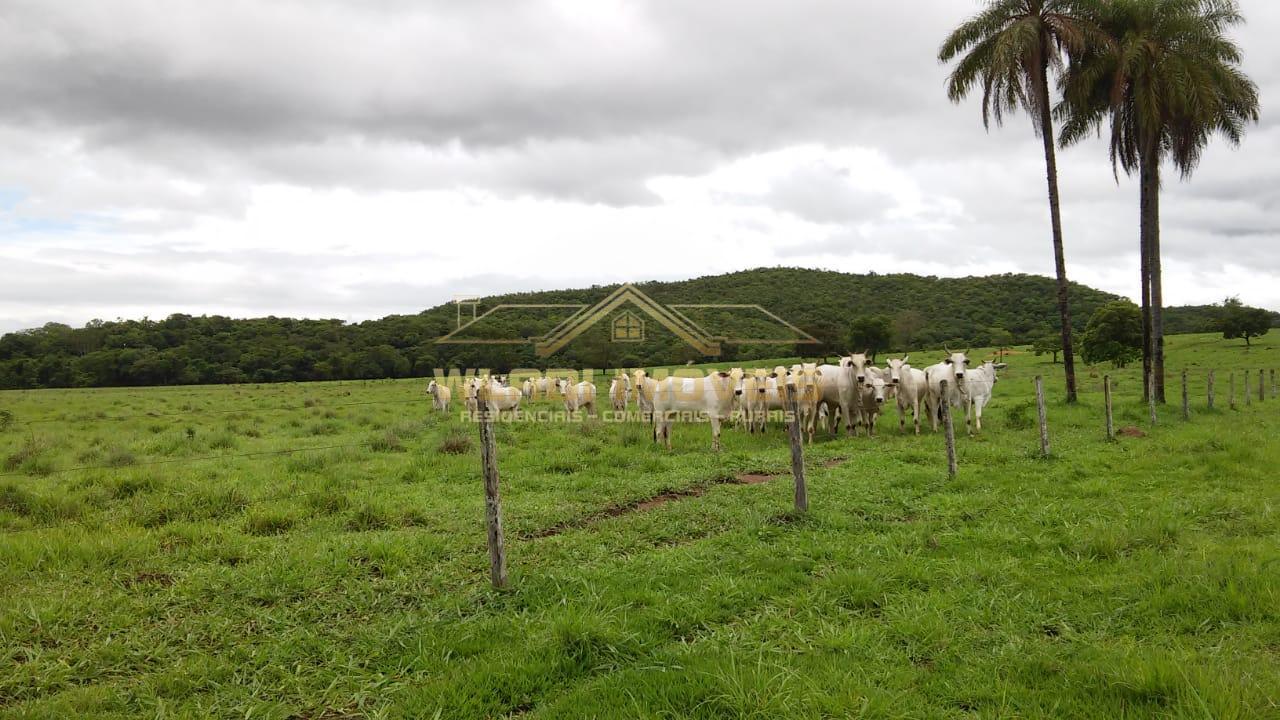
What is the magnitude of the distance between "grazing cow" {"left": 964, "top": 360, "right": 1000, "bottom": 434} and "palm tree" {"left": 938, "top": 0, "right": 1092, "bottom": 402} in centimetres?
210

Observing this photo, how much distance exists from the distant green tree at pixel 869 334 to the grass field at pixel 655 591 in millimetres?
30341

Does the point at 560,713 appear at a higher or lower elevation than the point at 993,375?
lower

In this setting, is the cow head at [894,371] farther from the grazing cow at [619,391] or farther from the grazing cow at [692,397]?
the grazing cow at [619,391]

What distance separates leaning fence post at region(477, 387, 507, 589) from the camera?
577 cm

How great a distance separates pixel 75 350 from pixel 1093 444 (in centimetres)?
5095

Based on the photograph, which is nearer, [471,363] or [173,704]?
[173,704]

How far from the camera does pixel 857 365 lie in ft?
55.6

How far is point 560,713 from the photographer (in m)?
3.85

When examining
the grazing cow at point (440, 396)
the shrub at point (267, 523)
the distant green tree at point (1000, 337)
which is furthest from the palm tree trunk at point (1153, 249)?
the distant green tree at point (1000, 337)

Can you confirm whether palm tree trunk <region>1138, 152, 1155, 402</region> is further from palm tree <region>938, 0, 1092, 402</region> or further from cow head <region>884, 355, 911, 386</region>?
cow head <region>884, 355, 911, 386</region>

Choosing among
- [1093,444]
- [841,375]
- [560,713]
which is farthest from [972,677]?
[841,375]

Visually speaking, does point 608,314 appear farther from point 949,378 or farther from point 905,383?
→ point 949,378

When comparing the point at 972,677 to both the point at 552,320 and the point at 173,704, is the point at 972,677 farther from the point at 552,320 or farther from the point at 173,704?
the point at 552,320

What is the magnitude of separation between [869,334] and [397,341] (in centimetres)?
2965
